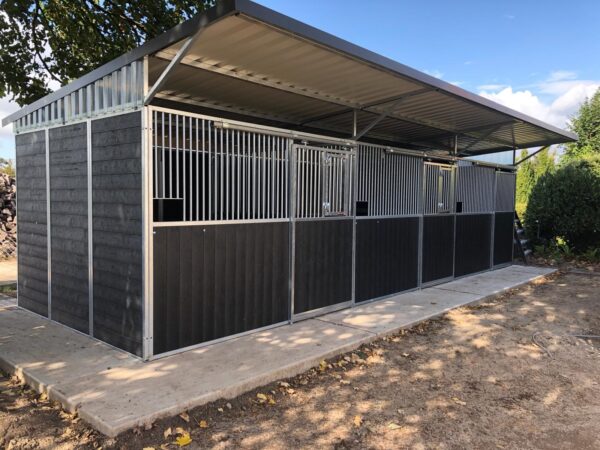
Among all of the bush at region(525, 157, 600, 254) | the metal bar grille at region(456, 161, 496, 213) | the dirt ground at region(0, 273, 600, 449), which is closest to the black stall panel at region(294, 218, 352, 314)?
the dirt ground at region(0, 273, 600, 449)

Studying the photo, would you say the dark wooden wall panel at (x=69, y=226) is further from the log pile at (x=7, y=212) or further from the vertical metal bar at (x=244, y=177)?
the log pile at (x=7, y=212)

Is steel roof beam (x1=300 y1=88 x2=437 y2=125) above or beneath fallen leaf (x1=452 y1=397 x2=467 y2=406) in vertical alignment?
above

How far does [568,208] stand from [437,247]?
5499mm

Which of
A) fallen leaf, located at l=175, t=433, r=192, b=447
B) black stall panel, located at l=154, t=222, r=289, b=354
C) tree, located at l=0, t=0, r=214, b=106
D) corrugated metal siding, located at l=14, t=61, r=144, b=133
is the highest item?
tree, located at l=0, t=0, r=214, b=106

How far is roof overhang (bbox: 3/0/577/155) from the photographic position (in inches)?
143

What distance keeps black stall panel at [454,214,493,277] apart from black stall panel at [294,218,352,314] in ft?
10.5

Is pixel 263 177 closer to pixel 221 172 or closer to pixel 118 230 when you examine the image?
pixel 221 172

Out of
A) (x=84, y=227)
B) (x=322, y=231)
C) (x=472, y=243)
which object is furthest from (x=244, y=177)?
(x=472, y=243)

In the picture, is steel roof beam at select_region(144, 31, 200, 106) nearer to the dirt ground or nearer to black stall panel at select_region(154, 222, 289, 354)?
black stall panel at select_region(154, 222, 289, 354)

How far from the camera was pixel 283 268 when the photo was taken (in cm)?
517

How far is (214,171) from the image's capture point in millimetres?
4355

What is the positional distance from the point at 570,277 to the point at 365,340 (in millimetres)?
6468

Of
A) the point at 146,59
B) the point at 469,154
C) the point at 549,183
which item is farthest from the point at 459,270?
the point at 146,59

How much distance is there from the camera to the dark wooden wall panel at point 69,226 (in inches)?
186
